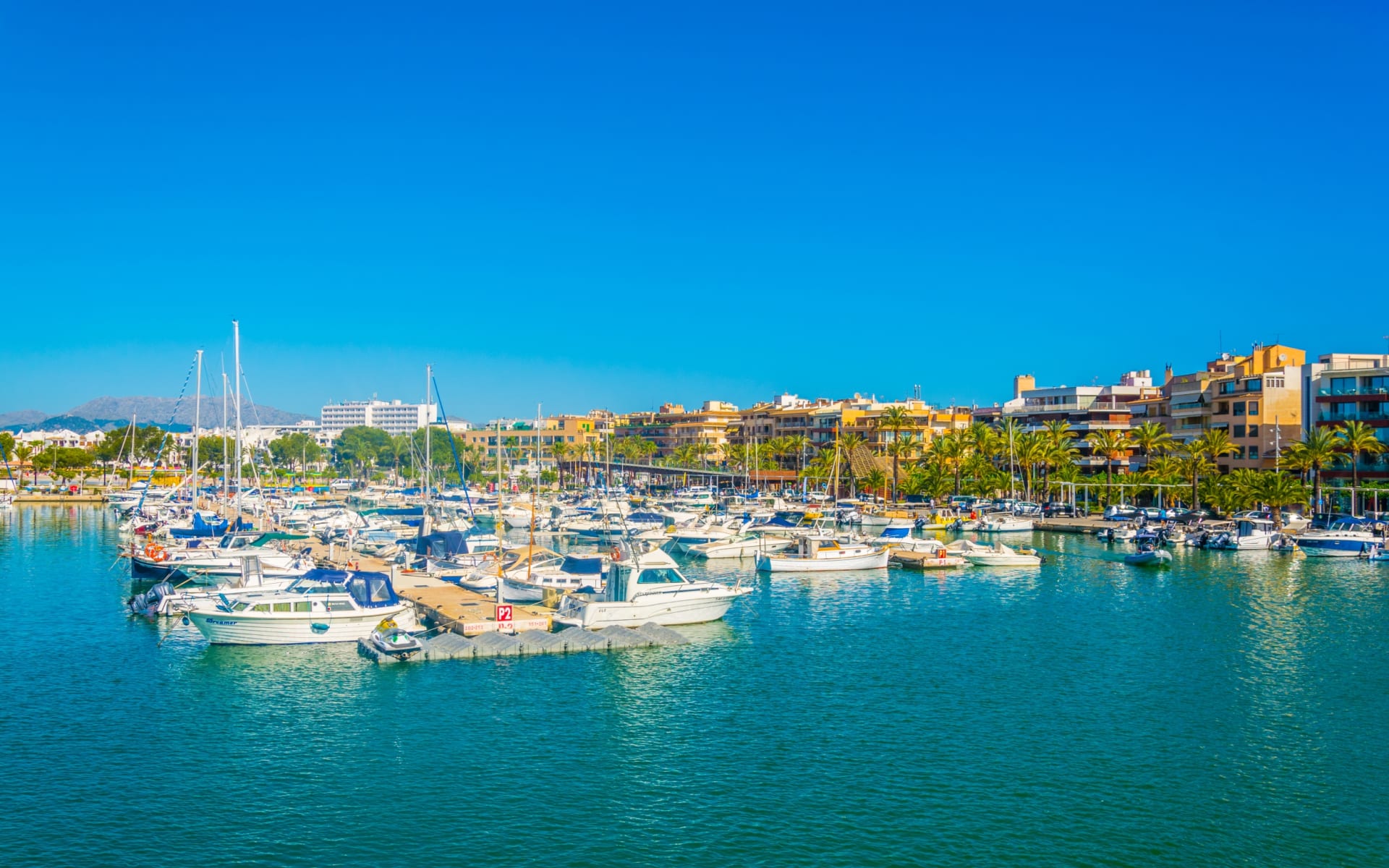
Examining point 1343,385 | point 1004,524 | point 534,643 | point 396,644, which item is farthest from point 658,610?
point 1343,385

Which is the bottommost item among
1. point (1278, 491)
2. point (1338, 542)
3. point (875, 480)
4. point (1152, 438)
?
point (1338, 542)

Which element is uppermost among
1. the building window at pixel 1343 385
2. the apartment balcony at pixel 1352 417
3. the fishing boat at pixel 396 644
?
the building window at pixel 1343 385

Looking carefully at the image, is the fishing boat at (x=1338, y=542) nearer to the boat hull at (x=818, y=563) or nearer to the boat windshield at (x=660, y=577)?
the boat hull at (x=818, y=563)

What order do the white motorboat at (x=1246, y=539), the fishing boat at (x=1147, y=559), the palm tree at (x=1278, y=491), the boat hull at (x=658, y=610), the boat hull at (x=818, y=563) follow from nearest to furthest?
the boat hull at (x=658, y=610)
the boat hull at (x=818, y=563)
the fishing boat at (x=1147, y=559)
the white motorboat at (x=1246, y=539)
the palm tree at (x=1278, y=491)

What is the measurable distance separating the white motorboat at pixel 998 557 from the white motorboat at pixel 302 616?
39757 mm

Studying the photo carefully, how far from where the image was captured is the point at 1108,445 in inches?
4264

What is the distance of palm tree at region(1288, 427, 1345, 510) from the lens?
8806cm

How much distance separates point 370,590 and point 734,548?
3481 centimetres

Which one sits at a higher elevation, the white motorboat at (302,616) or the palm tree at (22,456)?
the palm tree at (22,456)

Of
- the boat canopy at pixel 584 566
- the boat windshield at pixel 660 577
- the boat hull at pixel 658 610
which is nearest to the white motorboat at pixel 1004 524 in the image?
the boat canopy at pixel 584 566

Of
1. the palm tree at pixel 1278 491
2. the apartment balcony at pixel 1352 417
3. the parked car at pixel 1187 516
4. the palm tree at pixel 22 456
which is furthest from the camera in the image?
the palm tree at pixel 22 456

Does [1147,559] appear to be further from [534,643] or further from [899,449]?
[899,449]

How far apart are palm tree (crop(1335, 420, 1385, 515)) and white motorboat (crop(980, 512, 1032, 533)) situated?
23982 mm

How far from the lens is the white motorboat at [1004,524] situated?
309 feet
